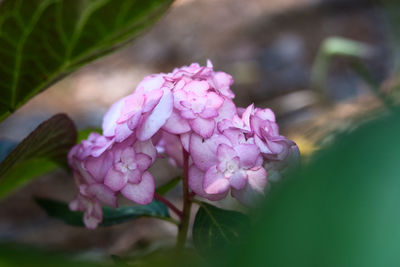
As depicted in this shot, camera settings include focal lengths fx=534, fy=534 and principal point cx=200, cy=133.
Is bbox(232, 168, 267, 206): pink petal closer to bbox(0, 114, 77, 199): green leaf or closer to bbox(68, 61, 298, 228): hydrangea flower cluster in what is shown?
bbox(68, 61, 298, 228): hydrangea flower cluster

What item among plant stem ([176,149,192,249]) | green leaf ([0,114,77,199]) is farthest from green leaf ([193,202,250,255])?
green leaf ([0,114,77,199])

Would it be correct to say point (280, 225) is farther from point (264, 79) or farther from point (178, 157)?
point (264, 79)

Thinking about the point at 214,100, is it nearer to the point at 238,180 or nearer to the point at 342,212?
the point at 238,180

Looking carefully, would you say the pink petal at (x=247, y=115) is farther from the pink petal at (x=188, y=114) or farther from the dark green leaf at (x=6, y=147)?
the dark green leaf at (x=6, y=147)

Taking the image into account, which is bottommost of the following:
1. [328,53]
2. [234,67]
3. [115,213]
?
[234,67]

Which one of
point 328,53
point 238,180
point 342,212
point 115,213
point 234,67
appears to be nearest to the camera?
point 342,212

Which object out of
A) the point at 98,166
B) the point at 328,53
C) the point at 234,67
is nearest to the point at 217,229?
the point at 98,166

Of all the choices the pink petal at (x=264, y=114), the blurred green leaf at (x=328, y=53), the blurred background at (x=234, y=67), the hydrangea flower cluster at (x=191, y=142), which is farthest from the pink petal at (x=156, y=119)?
the blurred background at (x=234, y=67)
